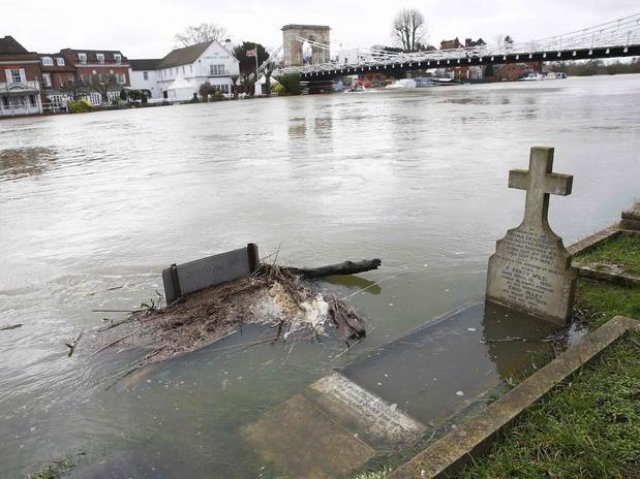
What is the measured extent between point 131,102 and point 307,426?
7125 cm

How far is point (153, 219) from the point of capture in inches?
372

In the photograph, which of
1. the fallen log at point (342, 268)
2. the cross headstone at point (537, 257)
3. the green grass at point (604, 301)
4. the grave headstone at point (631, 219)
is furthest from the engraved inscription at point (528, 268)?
the grave headstone at point (631, 219)

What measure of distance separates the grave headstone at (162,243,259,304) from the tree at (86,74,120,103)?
75.3 metres

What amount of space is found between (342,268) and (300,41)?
103 m

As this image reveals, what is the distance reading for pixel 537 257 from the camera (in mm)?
4785

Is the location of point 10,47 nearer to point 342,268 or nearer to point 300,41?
point 300,41

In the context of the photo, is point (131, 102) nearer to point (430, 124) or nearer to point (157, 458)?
point (430, 124)

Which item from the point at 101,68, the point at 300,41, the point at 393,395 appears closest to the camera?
the point at 393,395

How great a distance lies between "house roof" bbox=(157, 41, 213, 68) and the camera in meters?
81.7

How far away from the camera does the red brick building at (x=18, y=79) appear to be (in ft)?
200

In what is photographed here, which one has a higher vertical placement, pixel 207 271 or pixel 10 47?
pixel 10 47

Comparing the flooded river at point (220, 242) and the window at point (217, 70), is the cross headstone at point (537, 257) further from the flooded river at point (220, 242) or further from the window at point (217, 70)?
the window at point (217, 70)

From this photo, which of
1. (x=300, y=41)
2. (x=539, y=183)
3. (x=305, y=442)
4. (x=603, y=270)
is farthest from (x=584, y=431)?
(x=300, y=41)

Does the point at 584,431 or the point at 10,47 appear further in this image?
the point at 10,47
